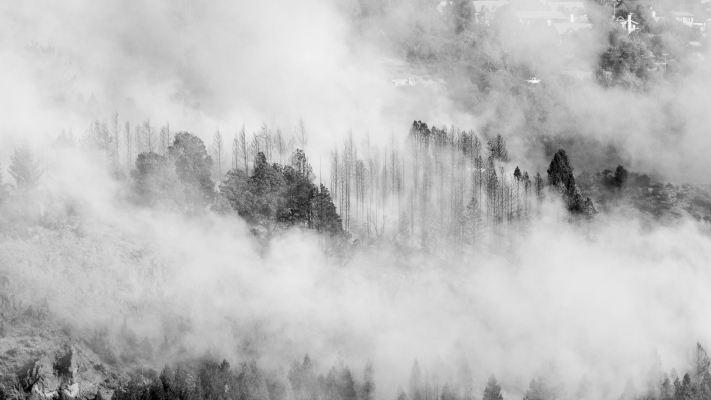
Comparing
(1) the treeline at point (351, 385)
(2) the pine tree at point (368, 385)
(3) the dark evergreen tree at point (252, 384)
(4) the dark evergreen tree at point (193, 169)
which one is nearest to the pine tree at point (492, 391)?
(1) the treeline at point (351, 385)

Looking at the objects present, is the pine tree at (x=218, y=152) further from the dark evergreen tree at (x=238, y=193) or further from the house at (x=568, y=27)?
the house at (x=568, y=27)

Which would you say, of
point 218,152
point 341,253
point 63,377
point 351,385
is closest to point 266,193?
point 341,253

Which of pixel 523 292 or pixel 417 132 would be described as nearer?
pixel 523 292

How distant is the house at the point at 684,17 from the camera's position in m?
177

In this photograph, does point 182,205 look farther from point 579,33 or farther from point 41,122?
point 579,33

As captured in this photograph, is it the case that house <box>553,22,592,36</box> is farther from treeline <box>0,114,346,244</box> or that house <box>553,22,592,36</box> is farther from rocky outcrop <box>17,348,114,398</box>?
rocky outcrop <box>17,348,114,398</box>

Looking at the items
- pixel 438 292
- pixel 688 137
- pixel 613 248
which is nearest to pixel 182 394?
pixel 438 292

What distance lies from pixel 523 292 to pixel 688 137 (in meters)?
43.1

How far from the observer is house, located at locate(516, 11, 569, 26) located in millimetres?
170750

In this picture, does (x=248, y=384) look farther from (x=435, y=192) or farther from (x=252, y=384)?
(x=435, y=192)

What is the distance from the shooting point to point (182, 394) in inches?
3748

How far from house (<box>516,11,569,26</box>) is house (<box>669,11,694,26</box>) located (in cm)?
1760

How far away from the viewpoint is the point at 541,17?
17175cm

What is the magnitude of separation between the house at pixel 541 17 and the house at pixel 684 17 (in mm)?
17601
